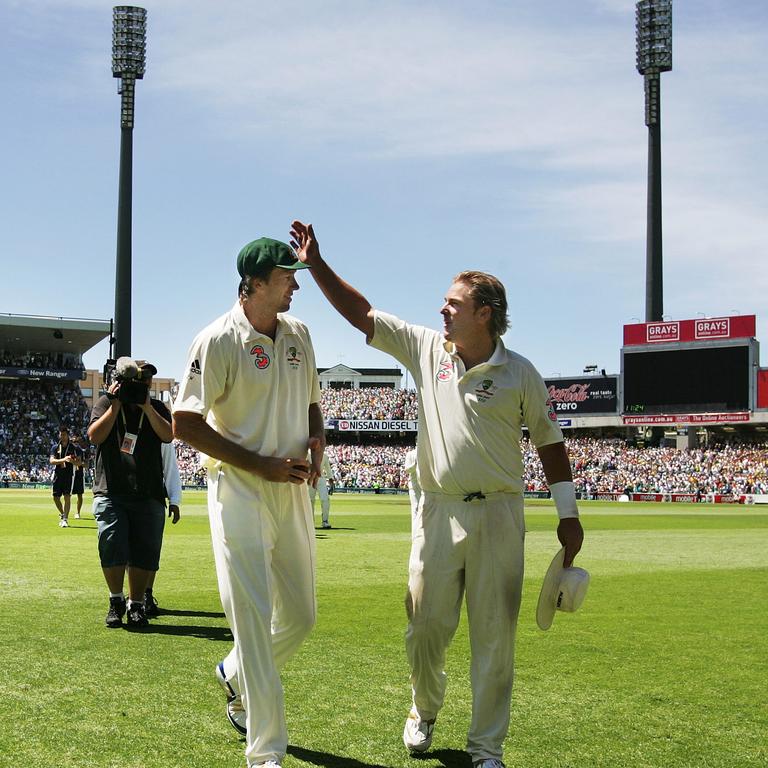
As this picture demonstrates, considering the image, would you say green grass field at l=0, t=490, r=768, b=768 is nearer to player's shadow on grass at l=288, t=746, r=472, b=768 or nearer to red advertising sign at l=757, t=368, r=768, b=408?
player's shadow on grass at l=288, t=746, r=472, b=768

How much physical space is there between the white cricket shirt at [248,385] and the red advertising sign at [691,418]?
60.0 m

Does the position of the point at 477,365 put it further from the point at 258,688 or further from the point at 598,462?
the point at 598,462

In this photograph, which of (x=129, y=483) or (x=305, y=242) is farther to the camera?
(x=129, y=483)

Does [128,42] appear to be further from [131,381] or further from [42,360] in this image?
[131,381]

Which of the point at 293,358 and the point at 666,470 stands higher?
the point at 293,358

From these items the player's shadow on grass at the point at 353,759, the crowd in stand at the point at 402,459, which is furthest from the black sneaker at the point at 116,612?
the crowd in stand at the point at 402,459

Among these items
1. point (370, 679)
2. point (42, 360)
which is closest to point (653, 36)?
point (42, 360)

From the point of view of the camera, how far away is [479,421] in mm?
5297

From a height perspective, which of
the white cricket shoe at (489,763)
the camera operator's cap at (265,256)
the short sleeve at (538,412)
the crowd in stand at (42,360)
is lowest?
the white cricket shoe at (489,763)

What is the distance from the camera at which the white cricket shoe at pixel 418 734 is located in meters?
5.29

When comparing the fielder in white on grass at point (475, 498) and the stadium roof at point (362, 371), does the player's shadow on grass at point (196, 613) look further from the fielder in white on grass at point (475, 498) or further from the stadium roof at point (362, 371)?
the stadium roof at point (362, 371)

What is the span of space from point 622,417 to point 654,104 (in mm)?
28533

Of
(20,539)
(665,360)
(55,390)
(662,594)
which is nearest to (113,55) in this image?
(55,390)

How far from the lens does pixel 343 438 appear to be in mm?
89062
